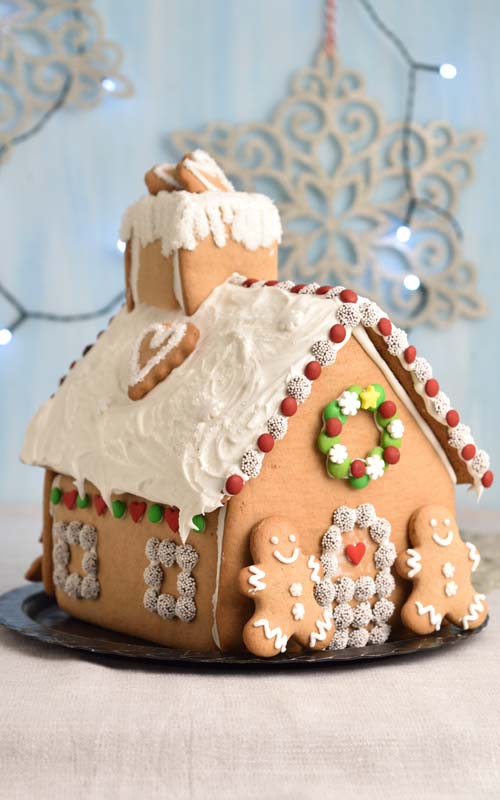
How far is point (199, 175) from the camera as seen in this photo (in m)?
1.57

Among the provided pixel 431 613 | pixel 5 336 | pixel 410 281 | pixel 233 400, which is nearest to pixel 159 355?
pixel 233 400

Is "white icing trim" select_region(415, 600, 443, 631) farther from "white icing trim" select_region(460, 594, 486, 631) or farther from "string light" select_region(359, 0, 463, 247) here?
"string light" select_region(359, 0, 463, 247)

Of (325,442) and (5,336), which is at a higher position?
(325,442)

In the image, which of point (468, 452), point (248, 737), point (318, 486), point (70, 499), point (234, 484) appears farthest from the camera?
point (70, 499)

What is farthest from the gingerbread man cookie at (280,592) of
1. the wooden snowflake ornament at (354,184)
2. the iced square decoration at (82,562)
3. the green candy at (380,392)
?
the wooden snowflake ornament at (354,184)

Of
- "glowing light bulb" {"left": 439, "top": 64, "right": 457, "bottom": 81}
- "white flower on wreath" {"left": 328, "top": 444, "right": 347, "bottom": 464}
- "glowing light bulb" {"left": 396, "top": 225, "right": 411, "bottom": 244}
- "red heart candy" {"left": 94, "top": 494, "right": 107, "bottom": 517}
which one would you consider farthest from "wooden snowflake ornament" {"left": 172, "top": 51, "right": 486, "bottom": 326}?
"white flower on wreath" {"left": 328, "top": 444, "right": 347, "bottom": 464}

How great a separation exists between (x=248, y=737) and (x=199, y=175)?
843 mm

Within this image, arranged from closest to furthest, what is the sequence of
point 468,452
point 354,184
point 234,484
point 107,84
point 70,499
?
1. point 234,484
2. point 468,452
3. point 70,499
4. point 107,84
5. point 354,184

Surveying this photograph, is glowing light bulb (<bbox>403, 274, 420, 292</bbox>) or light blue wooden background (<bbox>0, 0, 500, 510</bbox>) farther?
glowing light bulb (<bbox>403, 274, 420, 292</bbox>)

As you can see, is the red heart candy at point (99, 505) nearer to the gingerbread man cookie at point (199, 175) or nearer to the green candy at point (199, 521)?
the green candy at point (199, 521)

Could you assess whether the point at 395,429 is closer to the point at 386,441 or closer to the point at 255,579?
the point at 386,441

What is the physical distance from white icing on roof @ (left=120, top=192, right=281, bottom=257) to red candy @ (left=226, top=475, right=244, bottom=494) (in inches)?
16.4

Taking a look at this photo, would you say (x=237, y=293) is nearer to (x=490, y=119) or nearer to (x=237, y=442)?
(x=237, y=442)

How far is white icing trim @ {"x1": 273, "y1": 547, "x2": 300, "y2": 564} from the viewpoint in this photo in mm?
1264
